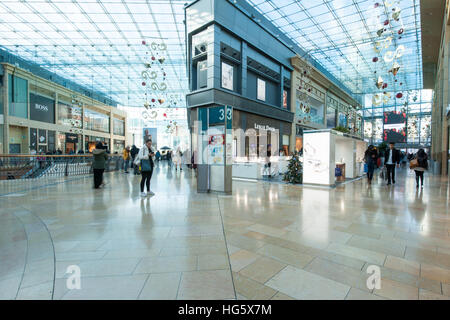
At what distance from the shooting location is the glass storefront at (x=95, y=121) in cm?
3378

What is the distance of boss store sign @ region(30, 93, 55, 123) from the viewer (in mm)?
24750

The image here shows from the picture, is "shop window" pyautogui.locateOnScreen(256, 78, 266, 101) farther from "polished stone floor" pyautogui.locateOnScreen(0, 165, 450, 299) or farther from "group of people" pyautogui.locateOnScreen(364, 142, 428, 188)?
"polished stone floor" pyautogui.locateOnScreen(0, 165, 450, 299)

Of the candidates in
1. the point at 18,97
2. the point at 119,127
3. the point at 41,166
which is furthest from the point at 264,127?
the point at 119,127

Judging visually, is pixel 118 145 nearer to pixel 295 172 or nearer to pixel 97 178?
pixel 97 178

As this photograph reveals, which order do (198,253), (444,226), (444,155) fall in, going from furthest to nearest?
(444,155), (444,226), (198,253)

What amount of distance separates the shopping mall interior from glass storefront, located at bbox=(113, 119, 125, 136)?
1282 centimetres

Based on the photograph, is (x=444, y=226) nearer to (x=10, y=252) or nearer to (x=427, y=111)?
(x=10, y=252)

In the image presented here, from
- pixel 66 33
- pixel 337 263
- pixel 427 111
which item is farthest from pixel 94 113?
pixel 427 111

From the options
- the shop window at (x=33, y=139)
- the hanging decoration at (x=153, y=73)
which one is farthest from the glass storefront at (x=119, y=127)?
the hanging decoration at (x=153, y=73)

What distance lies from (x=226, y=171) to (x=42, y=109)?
28646mm

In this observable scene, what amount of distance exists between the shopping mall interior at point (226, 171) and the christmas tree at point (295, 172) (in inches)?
2.0

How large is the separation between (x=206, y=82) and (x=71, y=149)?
83.5 feet

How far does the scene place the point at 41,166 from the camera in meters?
12.2
